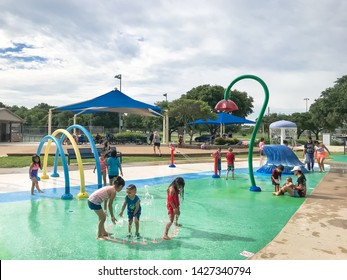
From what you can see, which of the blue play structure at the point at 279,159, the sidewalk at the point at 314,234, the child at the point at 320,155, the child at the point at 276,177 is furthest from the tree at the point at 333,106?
the sidewalk at the point at 314,234

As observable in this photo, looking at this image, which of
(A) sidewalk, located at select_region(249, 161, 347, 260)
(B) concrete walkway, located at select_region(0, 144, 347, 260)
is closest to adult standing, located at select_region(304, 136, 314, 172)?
(B) concrete walkway, located at select_region(0, 144, 347, 260)

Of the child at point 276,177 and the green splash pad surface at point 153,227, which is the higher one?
the child at point 276,177

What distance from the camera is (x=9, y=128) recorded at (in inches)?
1442

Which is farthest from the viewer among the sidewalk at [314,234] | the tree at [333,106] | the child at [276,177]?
the tree at [333,106]

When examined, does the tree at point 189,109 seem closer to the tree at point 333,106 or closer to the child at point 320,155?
the child at point 320,155

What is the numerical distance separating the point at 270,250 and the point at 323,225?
2.12m

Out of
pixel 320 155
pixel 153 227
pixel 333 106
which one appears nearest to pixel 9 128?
pixel 320 155

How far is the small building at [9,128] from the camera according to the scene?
115 feet

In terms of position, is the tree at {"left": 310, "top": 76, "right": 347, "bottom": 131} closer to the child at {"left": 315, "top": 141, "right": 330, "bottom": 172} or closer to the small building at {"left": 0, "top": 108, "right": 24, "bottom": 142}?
the child at {"left": 315, "top": 141, "right": 330, "bottom": 172}

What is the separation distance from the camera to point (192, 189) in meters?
10.9

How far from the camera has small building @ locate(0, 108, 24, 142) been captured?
115 ft

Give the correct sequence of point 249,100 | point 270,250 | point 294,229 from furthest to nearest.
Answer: point 249,100 → point 294,229 → point 270,250
